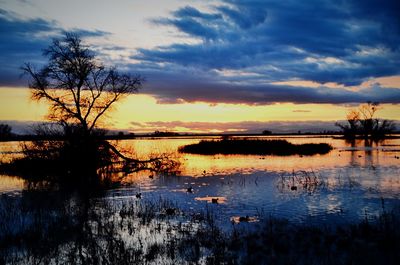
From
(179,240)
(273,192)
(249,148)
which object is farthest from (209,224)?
(249,148)

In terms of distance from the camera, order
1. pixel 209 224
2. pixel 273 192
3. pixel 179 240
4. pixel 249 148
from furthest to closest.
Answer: pixel 249 148 < pixel 273 192 < pixel 209 224 < pixel 179 240

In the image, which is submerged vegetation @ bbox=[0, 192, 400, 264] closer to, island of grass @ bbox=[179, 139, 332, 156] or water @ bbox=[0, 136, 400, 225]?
water @ bbox=[0, 136, 400, 225]

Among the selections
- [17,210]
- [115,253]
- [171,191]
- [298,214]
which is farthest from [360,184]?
[17,210]

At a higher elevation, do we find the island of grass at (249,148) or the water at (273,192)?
the island of grass at (249,148)

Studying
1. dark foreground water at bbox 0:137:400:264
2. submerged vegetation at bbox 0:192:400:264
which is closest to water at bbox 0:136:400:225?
dark foreground water at bbox 0:137:400:264

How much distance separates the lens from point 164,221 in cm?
1498

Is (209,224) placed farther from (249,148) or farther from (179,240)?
(249,148)

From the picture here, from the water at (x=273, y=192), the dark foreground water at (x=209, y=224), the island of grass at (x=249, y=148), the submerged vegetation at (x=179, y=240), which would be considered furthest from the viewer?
the island of grass at (x=249, y=148)

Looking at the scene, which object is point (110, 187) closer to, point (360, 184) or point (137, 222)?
point (137, 222)

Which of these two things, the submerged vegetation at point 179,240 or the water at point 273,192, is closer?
the submerged vegetation at point 179,240

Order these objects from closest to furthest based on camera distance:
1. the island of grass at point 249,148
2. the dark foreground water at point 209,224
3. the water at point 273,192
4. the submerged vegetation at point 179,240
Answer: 1. the submerged vegetation at point 179,240
2. the dark foreground water at point 209,224
3. the water at point 273,192
4. the island of grass at point 249,148

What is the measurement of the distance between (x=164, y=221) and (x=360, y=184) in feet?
45.3

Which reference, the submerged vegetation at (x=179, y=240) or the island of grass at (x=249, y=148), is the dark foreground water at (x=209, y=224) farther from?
the island of grass at (x=249, y=148)

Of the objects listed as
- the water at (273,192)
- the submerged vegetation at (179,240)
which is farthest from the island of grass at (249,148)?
the submerged vegetation at (179,240)
